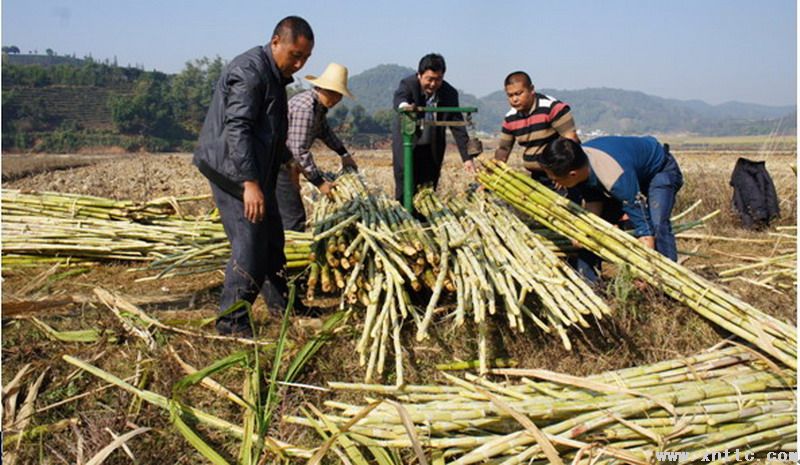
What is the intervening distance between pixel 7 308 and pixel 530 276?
9.22 feet

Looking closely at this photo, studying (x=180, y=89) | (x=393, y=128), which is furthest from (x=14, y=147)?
(x=393, y=128)

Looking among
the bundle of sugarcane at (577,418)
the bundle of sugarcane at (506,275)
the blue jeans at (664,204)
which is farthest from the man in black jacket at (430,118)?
the bundle of sugarcane at (577,418)

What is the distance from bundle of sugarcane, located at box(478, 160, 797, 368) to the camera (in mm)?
3223

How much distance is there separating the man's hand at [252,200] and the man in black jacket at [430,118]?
209cm

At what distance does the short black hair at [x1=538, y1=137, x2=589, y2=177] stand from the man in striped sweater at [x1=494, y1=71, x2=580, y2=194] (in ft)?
2.88

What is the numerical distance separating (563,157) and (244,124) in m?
1.84

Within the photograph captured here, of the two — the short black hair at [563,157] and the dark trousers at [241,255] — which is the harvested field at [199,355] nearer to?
the dark trousers at [241,255]

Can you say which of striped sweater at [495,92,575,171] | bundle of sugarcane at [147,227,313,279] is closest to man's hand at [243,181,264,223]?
bundle of sugarcane at [147,227,313,279]

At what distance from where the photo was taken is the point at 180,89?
52.1 m

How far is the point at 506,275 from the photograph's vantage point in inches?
132

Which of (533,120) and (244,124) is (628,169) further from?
(244,124)

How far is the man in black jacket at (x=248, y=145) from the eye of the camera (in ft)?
10.9

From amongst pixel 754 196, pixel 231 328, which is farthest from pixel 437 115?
pixel 754 196

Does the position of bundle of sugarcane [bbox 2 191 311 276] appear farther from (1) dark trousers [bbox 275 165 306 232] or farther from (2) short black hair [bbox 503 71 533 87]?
(2) short black hair [bbox 503 71 533 87]
